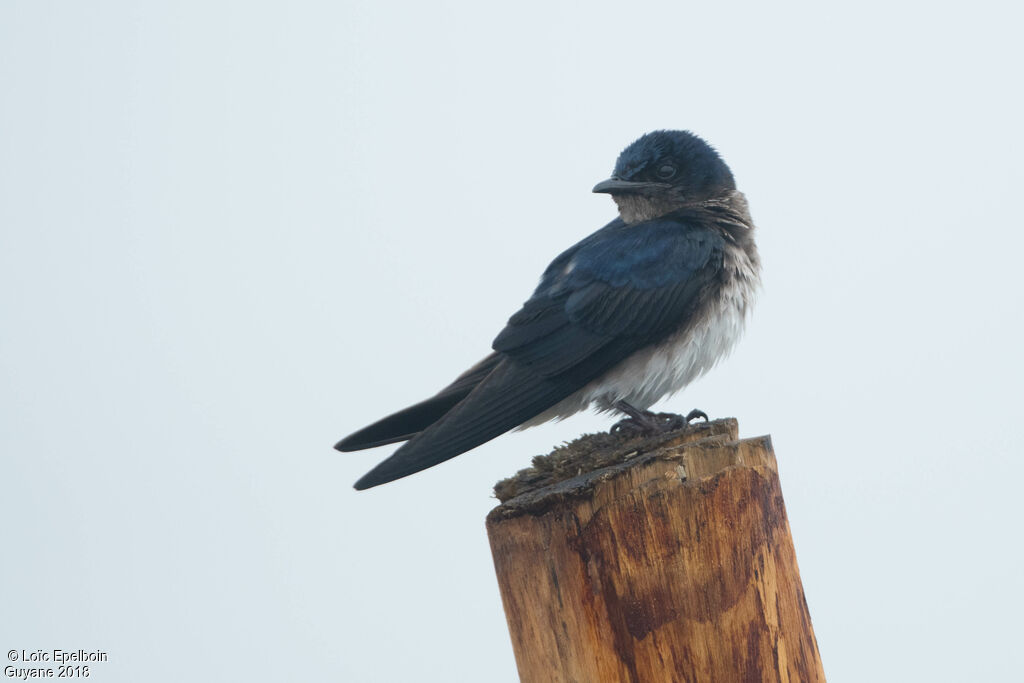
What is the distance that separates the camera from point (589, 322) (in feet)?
17.6

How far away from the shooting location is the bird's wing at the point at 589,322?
205 inches

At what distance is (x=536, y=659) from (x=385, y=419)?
209 centimetres

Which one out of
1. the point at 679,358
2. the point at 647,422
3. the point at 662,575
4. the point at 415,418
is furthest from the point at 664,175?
the point at 662,575

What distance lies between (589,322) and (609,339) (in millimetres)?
130

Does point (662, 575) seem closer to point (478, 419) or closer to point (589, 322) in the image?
point (478, 419)

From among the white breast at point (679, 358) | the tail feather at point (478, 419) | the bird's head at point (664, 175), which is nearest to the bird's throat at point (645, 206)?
the bird's head at point (664, 175)

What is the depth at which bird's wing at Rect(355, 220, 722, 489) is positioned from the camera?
520 centimetres

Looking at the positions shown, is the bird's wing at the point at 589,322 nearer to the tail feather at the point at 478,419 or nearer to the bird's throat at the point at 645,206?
the tail feather at the point at 478,419

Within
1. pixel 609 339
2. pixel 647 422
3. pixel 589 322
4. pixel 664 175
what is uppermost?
pixel 664 175

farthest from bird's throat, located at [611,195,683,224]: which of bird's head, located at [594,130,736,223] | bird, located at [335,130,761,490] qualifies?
bird, located at [335,130,761,490]

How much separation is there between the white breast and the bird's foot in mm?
128

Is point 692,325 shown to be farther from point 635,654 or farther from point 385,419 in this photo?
point 635,654

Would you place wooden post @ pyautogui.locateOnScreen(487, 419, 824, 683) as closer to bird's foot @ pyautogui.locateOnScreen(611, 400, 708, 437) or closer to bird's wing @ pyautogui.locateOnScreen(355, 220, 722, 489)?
bird's foot @ pyautogui.locateOnScreen(611, 400, 708, 437)

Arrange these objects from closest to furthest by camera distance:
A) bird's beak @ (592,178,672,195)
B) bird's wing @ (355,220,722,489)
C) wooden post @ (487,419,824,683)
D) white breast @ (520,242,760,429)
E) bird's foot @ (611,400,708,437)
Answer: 1. wooden post @ (487,419,824,683)
2. bird's foot @ (611,400,708,437)
3. bird's wing @ (355,220,722,489)
4. white breast @ (520,242,760,429)
5. bird's beak @ (592,178,672,195)
